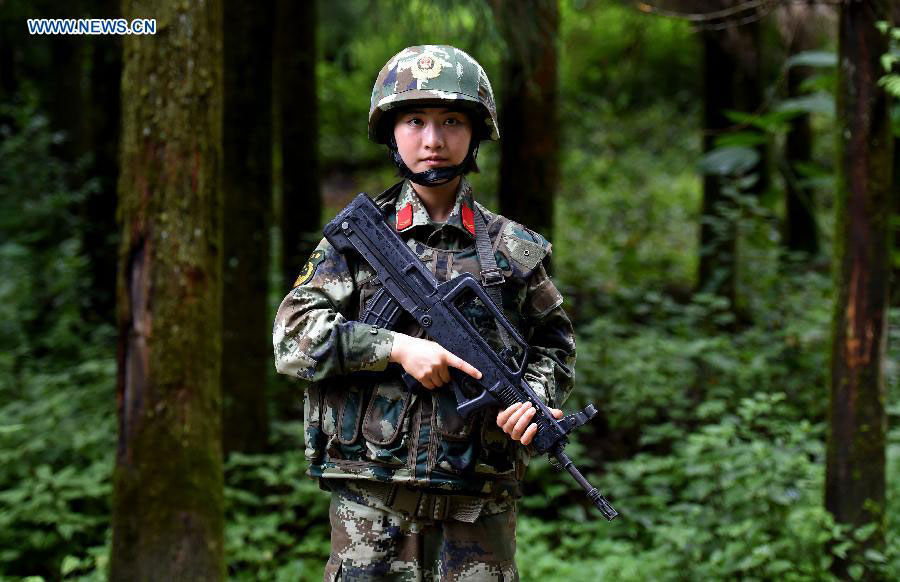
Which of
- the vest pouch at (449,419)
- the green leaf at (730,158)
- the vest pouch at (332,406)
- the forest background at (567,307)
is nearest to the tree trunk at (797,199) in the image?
the forest background at (567,307)

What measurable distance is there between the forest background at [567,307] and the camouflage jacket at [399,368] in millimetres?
1248

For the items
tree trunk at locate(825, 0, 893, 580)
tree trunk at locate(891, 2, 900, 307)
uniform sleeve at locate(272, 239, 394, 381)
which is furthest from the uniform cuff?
tree trunk at locate(891, 2, 900, 307)

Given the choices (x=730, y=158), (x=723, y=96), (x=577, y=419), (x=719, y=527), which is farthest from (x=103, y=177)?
(x=577, y=419)

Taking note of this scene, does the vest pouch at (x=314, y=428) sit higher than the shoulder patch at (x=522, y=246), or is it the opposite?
the shoulder patch at (x=522, y=246)

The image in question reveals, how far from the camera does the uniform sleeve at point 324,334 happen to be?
2266 mm

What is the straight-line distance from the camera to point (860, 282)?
383cm

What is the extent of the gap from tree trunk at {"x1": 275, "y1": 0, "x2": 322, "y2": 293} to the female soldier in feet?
20.9

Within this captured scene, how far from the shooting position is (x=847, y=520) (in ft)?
13.1

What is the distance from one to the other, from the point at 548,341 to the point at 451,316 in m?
0.43

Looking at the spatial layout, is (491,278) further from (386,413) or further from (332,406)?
(332,406)

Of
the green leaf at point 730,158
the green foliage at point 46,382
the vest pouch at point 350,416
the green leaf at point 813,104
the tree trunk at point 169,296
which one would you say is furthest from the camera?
the green leaf at point 730,158

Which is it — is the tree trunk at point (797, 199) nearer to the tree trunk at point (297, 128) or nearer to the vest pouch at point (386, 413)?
the tree trunk at point (297, 128)

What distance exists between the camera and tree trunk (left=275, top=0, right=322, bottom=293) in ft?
28.9

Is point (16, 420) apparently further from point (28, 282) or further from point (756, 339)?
point (756, 339)
